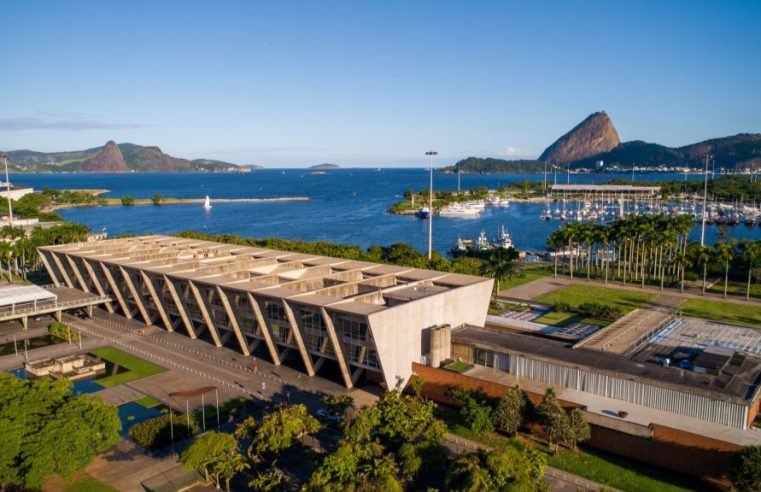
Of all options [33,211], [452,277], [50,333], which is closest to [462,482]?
[452,277]

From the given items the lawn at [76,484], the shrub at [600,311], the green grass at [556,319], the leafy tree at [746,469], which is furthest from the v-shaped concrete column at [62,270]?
the leafy tree at [746,469]

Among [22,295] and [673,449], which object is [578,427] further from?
[22,295]

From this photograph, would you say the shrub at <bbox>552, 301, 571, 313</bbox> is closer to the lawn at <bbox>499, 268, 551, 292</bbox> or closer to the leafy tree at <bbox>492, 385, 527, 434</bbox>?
the lawn at <bbox>499, 268, 551, 292</bbox>

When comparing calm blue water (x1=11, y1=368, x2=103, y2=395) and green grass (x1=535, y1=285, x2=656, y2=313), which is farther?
green grass (x1=535, y1=285, x2=656, y2=313)

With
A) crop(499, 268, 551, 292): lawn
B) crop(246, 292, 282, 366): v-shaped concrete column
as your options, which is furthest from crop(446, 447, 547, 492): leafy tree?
crop(499, 268, 551, 292): lawn

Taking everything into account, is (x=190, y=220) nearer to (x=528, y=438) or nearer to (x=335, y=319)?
(x=335, y=319)

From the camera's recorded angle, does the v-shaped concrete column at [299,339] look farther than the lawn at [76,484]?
Yes

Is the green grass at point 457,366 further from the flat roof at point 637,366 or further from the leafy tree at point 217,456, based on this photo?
the leafy tree at point 217,456
